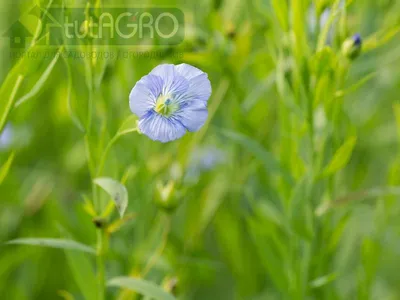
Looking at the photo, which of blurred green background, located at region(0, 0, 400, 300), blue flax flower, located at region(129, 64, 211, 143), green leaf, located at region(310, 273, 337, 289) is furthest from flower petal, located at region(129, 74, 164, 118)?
green leaf, located at region(310, 273, 337, 289)

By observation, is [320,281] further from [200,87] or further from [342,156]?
[200,87]

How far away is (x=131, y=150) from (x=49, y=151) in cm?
49

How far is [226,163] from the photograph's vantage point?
1310 millimetres

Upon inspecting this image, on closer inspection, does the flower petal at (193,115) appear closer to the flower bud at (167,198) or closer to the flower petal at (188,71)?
the flower petal at (188,71)

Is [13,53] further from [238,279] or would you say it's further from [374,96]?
[374,96]

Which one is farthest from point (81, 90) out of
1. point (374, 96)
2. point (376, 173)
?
point (376, 173)

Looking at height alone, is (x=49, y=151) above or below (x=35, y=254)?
above

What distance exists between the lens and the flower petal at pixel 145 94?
2.29 feet

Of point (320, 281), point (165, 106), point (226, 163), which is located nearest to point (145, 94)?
point (165, 106)

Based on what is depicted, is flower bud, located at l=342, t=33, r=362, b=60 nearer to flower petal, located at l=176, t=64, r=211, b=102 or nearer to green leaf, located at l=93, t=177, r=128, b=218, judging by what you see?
flower petal, located at l=176, t=64, r=211, b=102

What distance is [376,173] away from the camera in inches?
69.1

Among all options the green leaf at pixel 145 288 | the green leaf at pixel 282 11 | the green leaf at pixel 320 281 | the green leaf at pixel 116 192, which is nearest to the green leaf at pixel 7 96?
the green leaf at pixel 116 192
